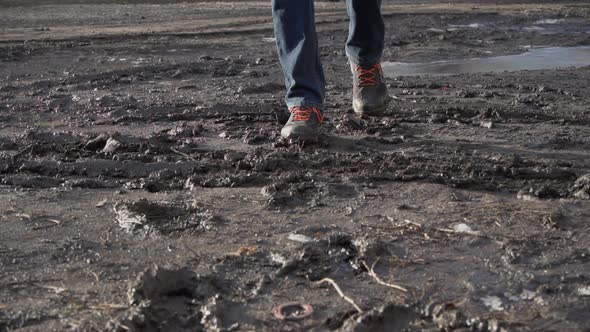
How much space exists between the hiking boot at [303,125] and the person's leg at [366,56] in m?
A: 0.55

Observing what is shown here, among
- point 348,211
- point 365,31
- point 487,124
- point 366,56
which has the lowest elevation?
point 487,124

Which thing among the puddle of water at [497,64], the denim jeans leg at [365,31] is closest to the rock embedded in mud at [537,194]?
the denim jeans leg at [365,31]

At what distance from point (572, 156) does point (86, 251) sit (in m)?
2.23

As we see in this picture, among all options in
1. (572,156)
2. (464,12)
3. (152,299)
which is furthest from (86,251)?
(464,12)

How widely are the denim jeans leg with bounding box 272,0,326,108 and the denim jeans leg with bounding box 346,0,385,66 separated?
52 cm

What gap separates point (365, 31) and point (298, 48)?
26.5 inches

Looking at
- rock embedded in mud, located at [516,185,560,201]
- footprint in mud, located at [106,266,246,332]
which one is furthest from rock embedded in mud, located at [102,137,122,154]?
rock embedded in mud, located at [516,185,560,201]

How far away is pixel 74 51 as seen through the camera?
8195 millimetres

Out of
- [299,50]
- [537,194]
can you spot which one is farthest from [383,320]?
[299,50]

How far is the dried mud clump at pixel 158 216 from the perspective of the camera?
2.68 m

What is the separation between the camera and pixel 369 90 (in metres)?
4.39

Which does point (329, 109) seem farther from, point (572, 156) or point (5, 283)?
point (5, 283)

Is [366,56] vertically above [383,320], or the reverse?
[366,56]

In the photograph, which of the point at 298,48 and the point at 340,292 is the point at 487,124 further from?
the point at 340,292
